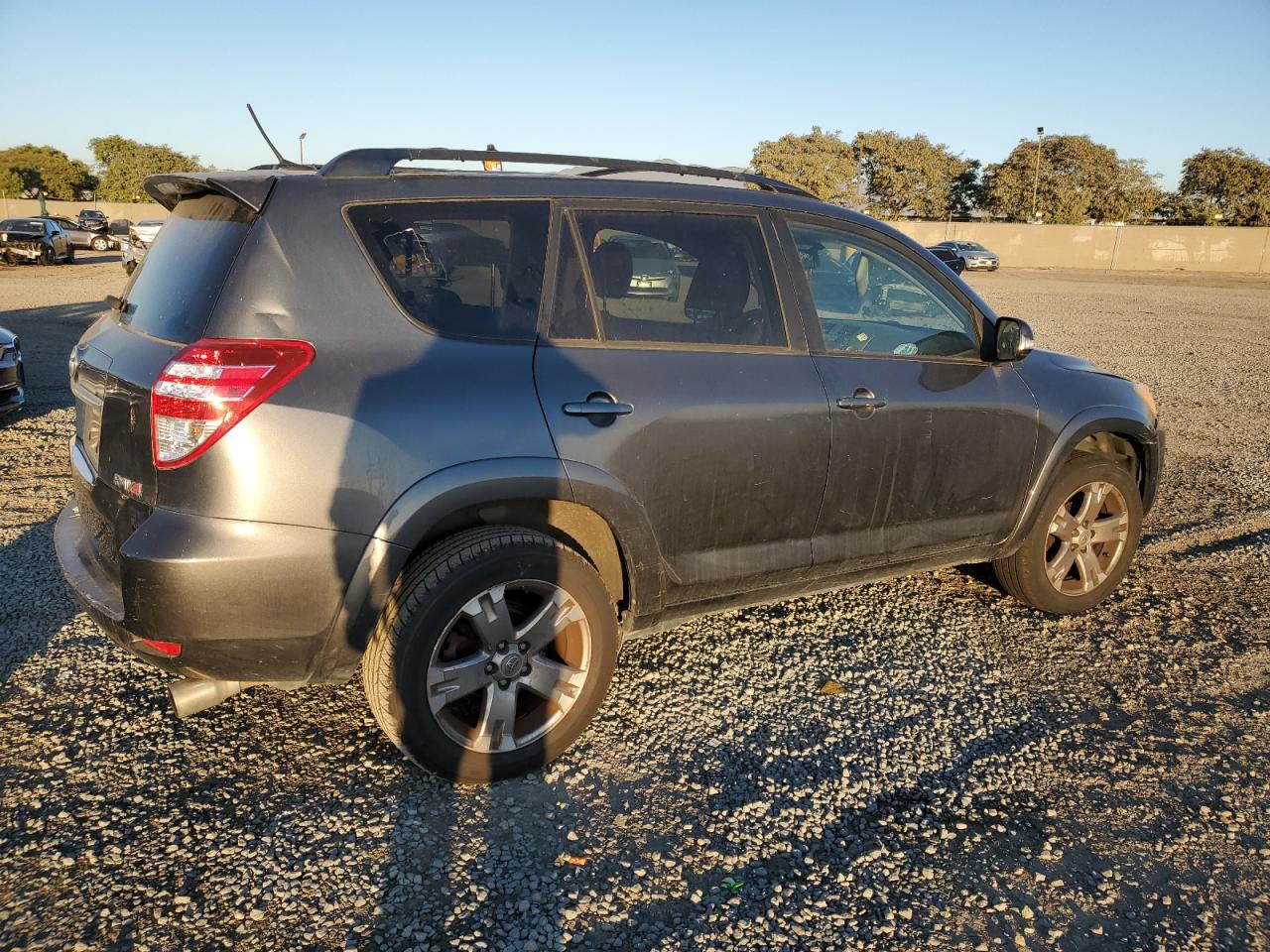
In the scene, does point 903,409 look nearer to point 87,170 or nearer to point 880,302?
point 880,302

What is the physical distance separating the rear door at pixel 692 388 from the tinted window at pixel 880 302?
0.99 ft

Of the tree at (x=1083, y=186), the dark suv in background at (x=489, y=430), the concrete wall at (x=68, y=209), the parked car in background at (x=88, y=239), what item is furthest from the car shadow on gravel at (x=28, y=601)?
the tree at (x=1083, y=186)

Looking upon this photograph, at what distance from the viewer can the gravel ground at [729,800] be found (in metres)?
2.45

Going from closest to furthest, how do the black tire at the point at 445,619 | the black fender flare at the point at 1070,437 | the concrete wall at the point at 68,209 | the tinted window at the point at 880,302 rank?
the black tire at the point at 445,619
the tinted window at the point at 880,302
the black fender flare at the point at 1070,437
the concrete wall at the point at 68,209

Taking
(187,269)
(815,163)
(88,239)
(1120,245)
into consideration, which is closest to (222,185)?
(187,269)

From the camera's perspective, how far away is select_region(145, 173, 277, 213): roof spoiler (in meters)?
2.78

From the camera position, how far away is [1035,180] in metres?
66.8

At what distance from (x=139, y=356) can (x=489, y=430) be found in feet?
3.55

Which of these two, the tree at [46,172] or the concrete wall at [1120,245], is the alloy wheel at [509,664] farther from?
the tree at [46,172]

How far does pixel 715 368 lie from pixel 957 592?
2255mm

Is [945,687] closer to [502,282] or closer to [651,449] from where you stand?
[651,449]

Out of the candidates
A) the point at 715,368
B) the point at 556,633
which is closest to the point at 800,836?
the point at 556,633

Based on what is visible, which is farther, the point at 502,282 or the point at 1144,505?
the point at 1144,505

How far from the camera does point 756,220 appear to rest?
360 cm
